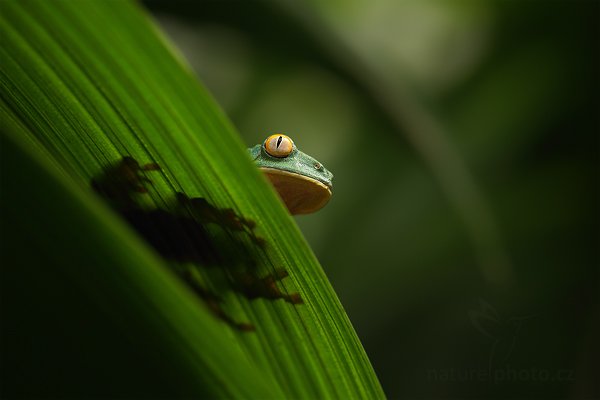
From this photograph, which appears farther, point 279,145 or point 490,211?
point 490,211

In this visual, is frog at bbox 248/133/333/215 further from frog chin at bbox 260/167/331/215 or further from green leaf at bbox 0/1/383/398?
green leaf at bbox 0/1/383/398

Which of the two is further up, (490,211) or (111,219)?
(111,219)

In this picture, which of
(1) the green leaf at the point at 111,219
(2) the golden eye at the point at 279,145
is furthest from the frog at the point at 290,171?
(1) the green leaf at the point at 111,219

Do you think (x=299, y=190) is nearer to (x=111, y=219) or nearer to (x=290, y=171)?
(x=290, y=171)

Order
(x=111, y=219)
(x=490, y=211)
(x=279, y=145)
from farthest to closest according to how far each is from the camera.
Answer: (x=490, y=211) → (x=279, y=145) → (x=111, y=219)

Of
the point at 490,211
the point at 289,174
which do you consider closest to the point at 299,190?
the point at 289,174

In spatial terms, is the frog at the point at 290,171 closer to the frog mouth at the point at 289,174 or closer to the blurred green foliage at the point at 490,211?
the frog mouth at the point at 289,174

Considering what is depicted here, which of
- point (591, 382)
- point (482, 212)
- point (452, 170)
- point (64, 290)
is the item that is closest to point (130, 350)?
point (64, 290)

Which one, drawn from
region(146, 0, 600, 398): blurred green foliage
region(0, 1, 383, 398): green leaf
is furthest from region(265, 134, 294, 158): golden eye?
region(146, 0, 600, 398): blurred green foliage
